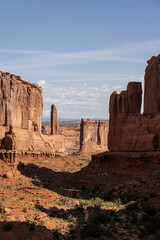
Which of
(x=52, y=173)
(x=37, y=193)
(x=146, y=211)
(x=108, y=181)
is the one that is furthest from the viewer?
(x=52, y=173)

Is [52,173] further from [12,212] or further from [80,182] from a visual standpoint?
[12,212]

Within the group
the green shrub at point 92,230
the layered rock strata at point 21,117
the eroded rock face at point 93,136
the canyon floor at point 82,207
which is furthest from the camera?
the eroded rock face at point 93,136

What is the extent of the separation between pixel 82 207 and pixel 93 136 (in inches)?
3317

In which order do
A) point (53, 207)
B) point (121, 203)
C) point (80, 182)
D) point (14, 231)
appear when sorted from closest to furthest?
1. point (14, 231)
2. point (53, 207)
3. point (121, 203)
4. point (80, 182)

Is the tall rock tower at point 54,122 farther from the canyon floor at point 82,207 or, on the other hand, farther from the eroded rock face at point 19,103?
the canyon floor at point 82,207

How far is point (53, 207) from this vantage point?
27828 mm

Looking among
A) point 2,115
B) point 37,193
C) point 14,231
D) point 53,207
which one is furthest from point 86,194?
point 2,115

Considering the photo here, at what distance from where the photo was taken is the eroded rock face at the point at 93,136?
109500 mm

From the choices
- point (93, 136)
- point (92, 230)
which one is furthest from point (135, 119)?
point (93, 136)

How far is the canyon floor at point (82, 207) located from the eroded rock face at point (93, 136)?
63.0m

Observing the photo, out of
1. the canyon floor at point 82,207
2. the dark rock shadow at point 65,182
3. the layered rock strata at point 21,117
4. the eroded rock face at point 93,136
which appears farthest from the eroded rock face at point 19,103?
the eroded rock face at point 93,136

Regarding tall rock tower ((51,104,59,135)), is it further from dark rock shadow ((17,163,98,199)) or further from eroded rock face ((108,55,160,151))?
eroded rock face ((108,55,160,151))

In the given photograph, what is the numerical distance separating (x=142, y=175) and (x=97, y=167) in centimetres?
986

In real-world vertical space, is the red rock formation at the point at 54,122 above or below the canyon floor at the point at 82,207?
above
